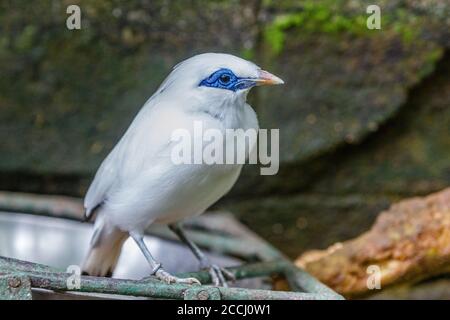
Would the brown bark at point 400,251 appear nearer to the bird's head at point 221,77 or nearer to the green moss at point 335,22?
Answer: the bird's head at point 221,77

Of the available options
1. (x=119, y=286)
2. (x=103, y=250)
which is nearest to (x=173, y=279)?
(x=119, y=286)

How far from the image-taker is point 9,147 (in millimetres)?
3459

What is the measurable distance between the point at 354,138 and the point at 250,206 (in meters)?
0.48

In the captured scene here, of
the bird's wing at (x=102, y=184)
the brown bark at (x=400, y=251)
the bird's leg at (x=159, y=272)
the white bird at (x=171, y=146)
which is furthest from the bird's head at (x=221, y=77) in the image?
the brown bark at (x=400, y=251)

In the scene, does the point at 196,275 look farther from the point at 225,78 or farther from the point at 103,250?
the point at 225,78

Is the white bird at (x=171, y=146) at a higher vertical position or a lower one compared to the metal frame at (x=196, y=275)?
higher

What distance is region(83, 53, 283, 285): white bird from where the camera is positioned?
7.77 feet

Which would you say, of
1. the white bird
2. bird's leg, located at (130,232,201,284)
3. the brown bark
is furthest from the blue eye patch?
the brown bark

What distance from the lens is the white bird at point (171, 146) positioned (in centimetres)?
237

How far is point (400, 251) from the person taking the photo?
267 cm

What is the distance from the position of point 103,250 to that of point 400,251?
852mm

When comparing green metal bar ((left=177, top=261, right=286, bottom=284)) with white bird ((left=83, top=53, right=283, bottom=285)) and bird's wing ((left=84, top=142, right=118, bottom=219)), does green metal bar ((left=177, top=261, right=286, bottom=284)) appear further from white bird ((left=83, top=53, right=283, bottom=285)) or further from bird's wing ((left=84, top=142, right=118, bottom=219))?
bird's wing ((left=84, top=142, right=118, bottom=219))

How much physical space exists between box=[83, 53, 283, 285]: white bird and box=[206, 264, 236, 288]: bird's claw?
0.20 metres
